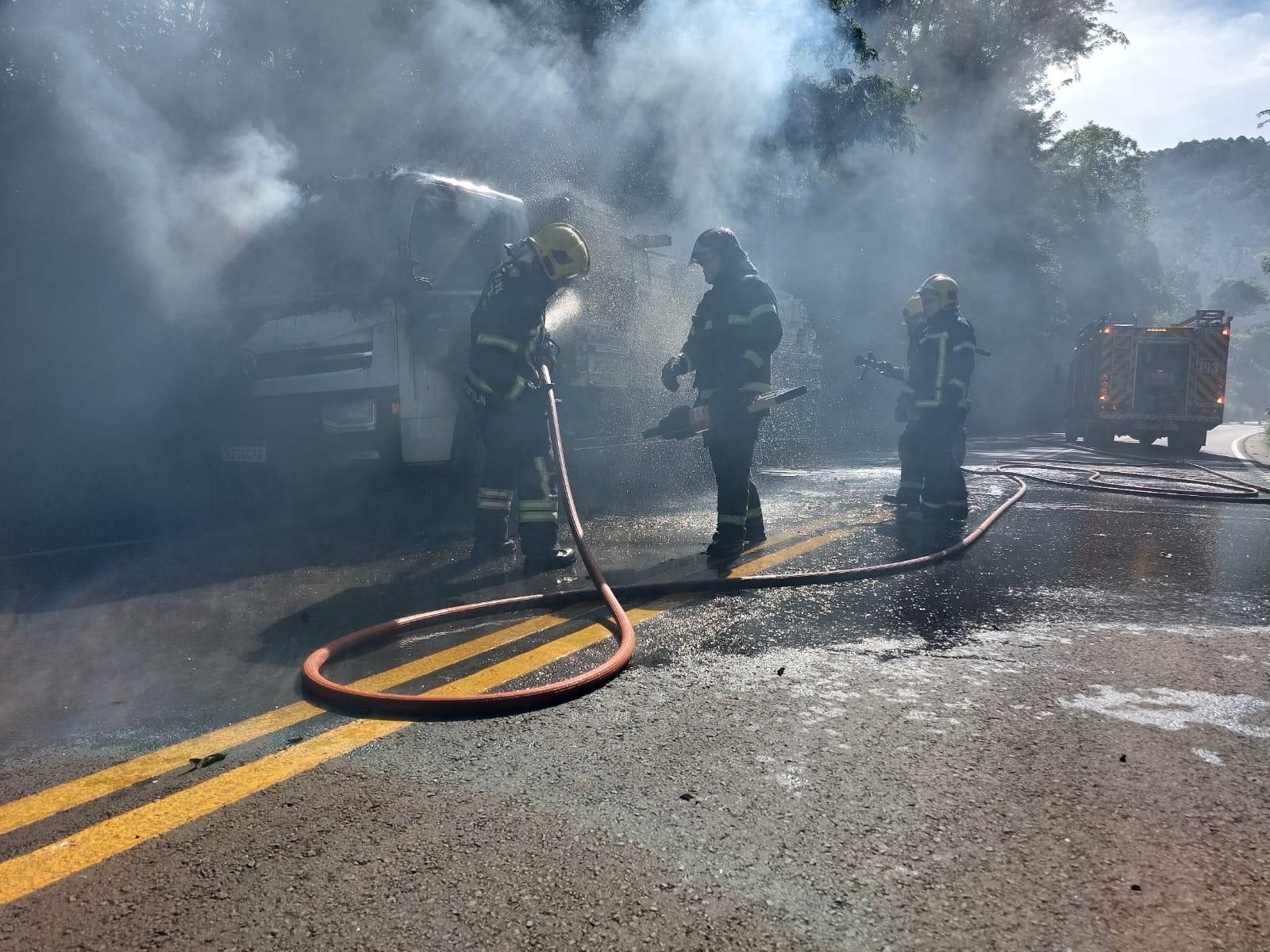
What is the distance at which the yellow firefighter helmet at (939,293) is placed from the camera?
6.56 m

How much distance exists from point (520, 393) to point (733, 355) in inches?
48.9

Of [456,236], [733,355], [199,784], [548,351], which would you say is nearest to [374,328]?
[456,236]

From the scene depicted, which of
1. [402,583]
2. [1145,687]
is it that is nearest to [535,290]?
[402,583]

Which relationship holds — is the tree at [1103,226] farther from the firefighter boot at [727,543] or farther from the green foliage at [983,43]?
the firefighter boot at [727,543]

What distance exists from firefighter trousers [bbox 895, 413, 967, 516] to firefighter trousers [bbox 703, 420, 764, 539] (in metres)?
1.78

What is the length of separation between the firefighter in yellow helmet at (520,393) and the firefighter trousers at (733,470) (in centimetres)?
89

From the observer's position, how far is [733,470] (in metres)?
5.11

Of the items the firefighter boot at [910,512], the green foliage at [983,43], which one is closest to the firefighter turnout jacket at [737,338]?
the firefighter boot at [910,512]

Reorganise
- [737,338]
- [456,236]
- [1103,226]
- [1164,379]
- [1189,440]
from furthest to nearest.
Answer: [1103,226], [1164,379], [1189,440], [456,236], [737,338]

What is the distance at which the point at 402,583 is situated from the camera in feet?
14.2

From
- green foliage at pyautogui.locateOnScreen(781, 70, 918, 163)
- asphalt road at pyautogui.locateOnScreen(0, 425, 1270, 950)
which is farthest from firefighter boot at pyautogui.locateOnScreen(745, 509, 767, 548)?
green foliage at pyautogui.locateOnScreen(781, 70, 918, 163)

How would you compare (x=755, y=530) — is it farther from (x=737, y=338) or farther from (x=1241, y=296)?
(x=1241, y=296)

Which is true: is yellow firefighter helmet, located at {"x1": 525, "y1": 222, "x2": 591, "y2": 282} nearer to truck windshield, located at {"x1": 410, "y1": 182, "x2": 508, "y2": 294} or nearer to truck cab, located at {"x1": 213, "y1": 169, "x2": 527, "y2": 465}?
truck cab, located at {"x1": 213, "y1": 169, "x2": 527, "y2": 465}

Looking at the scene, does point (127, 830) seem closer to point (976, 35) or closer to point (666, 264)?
point (666, 264)
